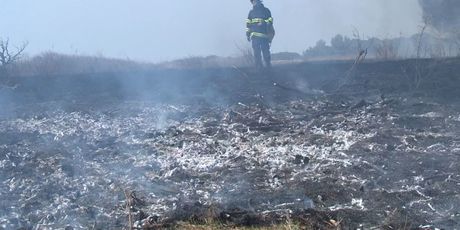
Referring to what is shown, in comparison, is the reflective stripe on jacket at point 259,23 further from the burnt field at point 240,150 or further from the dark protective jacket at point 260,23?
the burnt field at point 240,150

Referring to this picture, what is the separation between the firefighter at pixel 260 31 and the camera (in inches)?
495

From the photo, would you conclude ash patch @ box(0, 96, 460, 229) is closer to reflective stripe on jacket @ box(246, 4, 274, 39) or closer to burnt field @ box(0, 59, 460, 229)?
burnt field @ box(0, 59, 460, 229)

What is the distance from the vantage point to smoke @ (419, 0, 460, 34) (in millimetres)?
18047

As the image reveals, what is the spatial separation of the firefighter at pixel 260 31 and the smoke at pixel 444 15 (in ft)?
24.3

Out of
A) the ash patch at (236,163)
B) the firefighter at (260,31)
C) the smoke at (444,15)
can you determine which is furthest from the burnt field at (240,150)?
the smoke at (444,15)

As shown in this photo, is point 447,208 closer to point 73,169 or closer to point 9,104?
point 73,169

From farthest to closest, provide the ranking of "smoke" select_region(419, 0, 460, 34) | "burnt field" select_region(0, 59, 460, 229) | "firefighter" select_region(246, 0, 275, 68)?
"smoke" select_region(419, 0, 460, 34) < "firefighter" select_region(246, 0, 275, 68) < "burnt field" select_region(0, 59, 460, 229)

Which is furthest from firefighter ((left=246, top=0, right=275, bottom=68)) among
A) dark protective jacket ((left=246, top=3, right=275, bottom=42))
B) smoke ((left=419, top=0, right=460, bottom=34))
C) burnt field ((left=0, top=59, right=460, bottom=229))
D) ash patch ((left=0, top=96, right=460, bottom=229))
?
smoke ((left=419, top=0, right=460, bottom=34))

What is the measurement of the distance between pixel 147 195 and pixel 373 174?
2.79 meters

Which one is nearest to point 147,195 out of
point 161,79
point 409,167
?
point 409,167

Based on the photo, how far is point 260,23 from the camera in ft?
41.4

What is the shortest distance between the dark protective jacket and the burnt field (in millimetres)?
1051

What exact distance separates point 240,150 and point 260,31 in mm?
5345

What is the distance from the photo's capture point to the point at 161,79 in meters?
12.4
